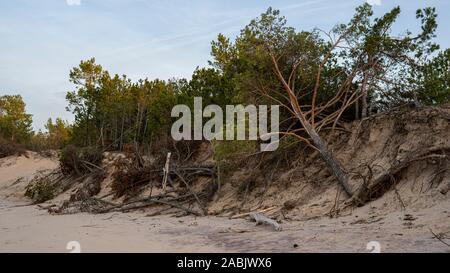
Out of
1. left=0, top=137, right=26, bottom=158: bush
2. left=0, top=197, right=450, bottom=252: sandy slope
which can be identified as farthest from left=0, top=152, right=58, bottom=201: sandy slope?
left=0, top=197, right=450, bottom=252: sandy slope

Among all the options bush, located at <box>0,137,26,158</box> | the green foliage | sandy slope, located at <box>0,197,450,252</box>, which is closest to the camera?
sandy slope, located at <box>0,197,450,252</box>

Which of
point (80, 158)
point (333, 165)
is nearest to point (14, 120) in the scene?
point (80, 158)

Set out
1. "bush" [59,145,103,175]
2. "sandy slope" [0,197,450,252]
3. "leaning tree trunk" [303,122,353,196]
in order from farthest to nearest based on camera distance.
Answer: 1. "bush" [59,145,103,175]
2. "leaning tree trunk" [303,122,353,196]
3. "sandy slope" [0,197,450,252]

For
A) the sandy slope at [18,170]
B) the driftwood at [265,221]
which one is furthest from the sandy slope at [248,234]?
the sandy slope at [18,170]

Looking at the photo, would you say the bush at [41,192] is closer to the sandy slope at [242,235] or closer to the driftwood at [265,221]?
the sandy slope at [242,235]

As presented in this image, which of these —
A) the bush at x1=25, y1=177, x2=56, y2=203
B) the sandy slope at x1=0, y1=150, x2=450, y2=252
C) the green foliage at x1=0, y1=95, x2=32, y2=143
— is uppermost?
the green foliage at x1=0, y1=95, x2=32, y2=143

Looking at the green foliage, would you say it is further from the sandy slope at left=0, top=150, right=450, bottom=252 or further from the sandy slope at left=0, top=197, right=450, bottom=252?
the sandy slope at left=0, top=197, right=450, bottom=252

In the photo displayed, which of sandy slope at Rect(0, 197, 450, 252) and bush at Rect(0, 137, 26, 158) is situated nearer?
sandy slope at Rect(0, 197, 450, 252)

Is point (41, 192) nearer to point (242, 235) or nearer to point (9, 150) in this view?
point (242, 235)

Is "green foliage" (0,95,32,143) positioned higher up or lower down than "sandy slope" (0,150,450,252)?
higher up

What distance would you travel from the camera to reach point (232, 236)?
24.4 ft

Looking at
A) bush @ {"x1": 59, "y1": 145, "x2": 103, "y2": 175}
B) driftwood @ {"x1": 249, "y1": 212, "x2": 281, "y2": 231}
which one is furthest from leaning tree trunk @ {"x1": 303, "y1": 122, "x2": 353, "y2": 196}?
bush @ {"x1": 59, "y1": 145, "x2": 103, "y2": 175}

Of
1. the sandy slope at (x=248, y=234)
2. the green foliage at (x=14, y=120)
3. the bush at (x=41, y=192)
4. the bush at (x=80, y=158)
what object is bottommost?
the bush at (x=41, y=192)
